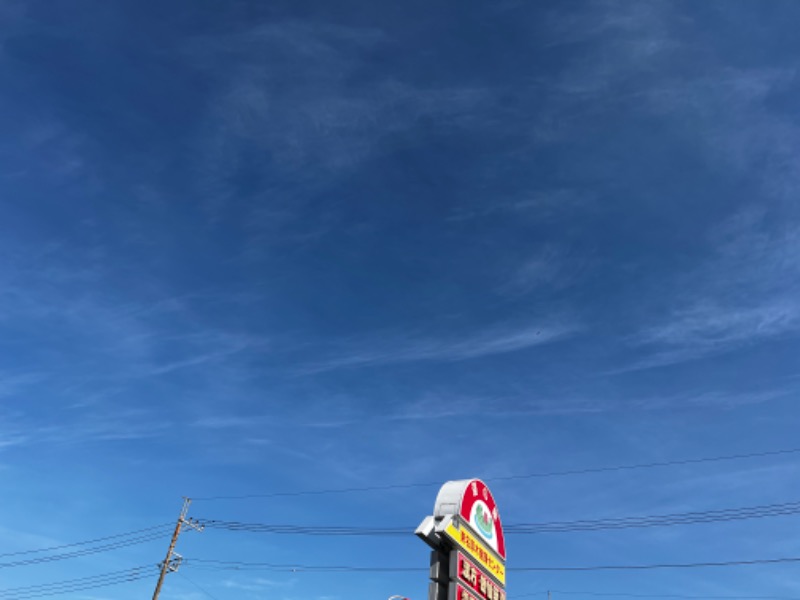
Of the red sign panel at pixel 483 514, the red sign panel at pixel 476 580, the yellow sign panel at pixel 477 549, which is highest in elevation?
the red sign panel at pixel 483 514

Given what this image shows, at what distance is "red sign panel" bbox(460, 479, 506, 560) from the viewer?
16.0m

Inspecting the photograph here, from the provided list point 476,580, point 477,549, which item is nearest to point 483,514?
point 477,549

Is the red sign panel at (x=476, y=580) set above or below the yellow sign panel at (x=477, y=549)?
below

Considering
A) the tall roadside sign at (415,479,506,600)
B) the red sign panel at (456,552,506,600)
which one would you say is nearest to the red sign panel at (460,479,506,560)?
the tall roadside sign at (415,479,506,600)

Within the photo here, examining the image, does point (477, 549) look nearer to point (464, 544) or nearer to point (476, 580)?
point (476, 580)

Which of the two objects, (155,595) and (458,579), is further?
(155,595)

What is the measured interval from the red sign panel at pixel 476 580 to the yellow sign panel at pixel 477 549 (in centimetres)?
23

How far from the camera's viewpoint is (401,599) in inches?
707

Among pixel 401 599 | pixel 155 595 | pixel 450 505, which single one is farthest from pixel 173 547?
pixel 450 505

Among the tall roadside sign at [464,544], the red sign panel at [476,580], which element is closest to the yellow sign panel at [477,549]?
the tall roadside sign at [464,544]

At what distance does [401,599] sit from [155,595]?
3420 cm

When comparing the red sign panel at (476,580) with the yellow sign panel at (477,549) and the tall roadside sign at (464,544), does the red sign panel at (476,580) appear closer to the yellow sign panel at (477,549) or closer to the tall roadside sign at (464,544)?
the tall roadside sign at (464,544)

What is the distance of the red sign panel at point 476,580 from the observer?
14719 mm

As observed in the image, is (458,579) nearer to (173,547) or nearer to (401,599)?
(401,599)
